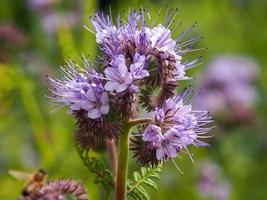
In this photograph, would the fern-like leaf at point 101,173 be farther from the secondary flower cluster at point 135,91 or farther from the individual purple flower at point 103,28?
the individual purple flower at point 103,28

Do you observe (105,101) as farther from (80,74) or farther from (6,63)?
(6,63)

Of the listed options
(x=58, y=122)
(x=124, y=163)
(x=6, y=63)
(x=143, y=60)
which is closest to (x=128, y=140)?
(x=124, y=163)

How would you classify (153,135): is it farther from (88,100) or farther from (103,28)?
(103,28)

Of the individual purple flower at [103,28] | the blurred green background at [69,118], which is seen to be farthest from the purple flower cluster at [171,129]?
the blurred green background at [69,118]

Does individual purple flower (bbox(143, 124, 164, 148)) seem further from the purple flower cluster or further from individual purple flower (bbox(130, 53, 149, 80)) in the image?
individual purple flower (bbox(130, 53, 149, 80))

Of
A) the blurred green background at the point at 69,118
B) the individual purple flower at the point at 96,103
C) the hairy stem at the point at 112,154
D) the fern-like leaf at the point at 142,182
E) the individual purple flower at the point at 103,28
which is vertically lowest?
the fern-like leaf at the point at 142,182

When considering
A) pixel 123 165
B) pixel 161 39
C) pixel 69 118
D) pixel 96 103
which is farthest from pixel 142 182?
pixel 69 118
